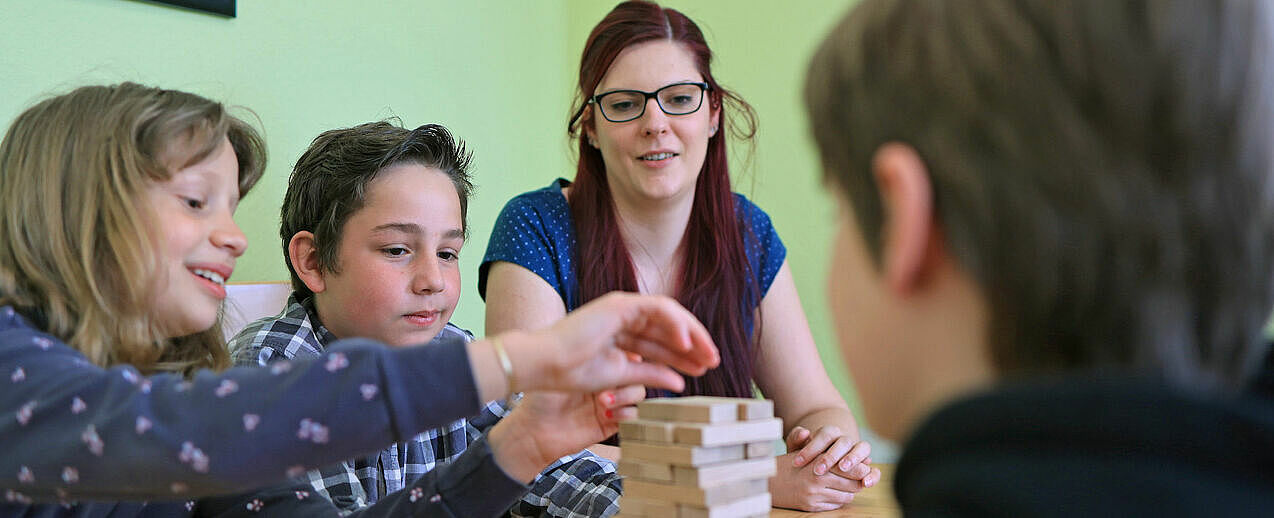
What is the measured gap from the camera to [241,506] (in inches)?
44.7

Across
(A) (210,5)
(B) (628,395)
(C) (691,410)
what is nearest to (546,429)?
(B) (628,395)

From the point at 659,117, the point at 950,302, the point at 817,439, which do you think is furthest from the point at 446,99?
the point at 950,302

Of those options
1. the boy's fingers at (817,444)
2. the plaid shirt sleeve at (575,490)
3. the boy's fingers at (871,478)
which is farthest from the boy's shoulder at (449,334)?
the boy's fingers at (871,478)

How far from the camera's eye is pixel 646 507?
37.9 inches

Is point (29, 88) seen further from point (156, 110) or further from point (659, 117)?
point (659, 117)

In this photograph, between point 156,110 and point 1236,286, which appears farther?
point 156,110

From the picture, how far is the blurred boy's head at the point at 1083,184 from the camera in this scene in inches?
20.7

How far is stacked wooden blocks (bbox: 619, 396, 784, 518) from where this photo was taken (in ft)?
3.01

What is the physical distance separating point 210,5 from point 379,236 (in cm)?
79

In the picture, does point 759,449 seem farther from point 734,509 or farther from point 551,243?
point 551,243

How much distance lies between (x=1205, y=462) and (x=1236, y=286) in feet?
0.40

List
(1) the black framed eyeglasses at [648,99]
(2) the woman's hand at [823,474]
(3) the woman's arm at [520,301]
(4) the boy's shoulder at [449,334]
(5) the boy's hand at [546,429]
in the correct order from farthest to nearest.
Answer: (1) the black framed eyeglasses at [648,99] < (3) the woman's arm at [520,301] < (4) the boy's shoulder at [449,334] < (2) the woman's hand at [823,474] < (5) the boy's hand at [546,429]

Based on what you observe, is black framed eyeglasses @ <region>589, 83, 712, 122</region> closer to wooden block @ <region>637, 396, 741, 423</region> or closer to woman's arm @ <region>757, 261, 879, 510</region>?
woman's arm @ <region>757, 261, 879, 510</region>

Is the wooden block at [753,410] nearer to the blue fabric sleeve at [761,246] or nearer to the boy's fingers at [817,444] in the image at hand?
the boy's fingers at [817,444]
